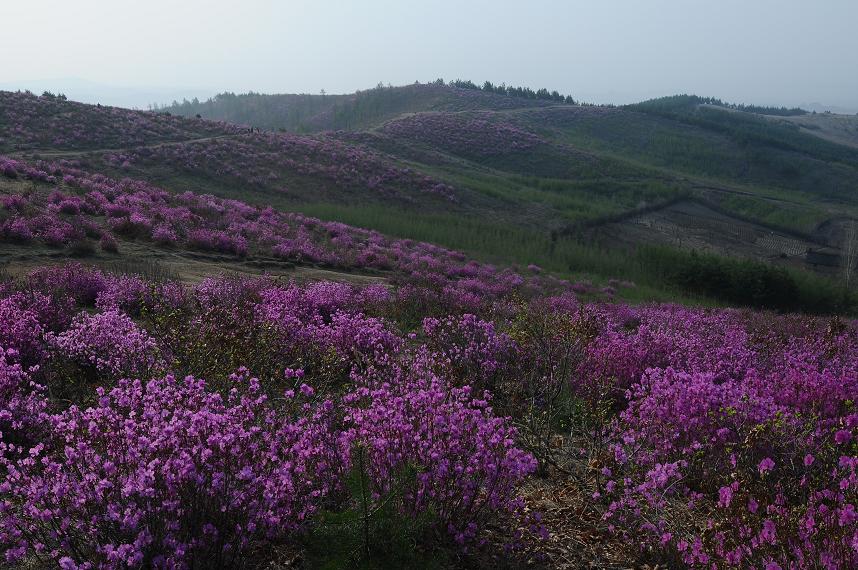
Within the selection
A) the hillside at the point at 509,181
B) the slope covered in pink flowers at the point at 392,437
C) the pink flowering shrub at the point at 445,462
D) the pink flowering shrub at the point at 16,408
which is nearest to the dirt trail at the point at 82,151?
the hillside at the point at 509,181

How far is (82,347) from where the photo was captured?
607 cm

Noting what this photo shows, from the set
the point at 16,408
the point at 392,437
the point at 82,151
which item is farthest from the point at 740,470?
the point at 82,151

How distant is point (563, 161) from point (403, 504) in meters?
76.7

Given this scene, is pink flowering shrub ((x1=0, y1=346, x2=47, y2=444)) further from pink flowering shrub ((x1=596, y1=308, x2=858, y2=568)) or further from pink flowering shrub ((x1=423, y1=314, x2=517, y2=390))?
pink flowering shrub ((x1=596, y1=308, x2=858, y2=568))

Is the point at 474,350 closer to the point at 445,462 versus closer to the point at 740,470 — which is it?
the point at 740,470

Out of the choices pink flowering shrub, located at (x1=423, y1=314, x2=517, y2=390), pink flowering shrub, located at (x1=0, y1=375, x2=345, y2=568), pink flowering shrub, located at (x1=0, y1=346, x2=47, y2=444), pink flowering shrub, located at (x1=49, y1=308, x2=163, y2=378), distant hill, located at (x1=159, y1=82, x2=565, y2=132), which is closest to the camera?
pink flowering shrub, located at (x1=0, y1=375, x2=345, y2=568)

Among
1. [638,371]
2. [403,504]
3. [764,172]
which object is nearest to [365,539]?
[403,504]

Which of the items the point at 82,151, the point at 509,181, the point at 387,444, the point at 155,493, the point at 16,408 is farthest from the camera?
the point at 509,181

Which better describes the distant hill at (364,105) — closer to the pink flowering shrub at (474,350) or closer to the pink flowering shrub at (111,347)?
the pink flowering shrub at (474,350)

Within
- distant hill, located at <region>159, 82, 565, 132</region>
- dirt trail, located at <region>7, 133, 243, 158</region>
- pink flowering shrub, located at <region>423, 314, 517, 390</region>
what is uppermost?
distant hill, located at <region>159, 82, 565, 132</region>

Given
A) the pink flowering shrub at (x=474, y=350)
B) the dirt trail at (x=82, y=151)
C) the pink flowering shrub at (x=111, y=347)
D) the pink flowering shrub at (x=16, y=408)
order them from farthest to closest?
the dirt trail at (x=82, y=151) → the pink flowering shrub at (x=474, y=350) → the pink flowering shrub at (x=111, y=347) → the pink flowering shrub at (x=16, y=408)

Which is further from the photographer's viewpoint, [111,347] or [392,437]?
[111,347]

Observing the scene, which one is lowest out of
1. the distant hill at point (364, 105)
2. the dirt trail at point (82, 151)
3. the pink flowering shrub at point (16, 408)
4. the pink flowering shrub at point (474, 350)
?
the pink flowering shrub at point (474, 350)

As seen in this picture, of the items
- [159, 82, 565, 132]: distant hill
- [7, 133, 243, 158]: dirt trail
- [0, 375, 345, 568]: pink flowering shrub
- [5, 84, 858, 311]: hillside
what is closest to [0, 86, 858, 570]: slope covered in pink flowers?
[0, 375, 345, 568]: pink flowering shrub
